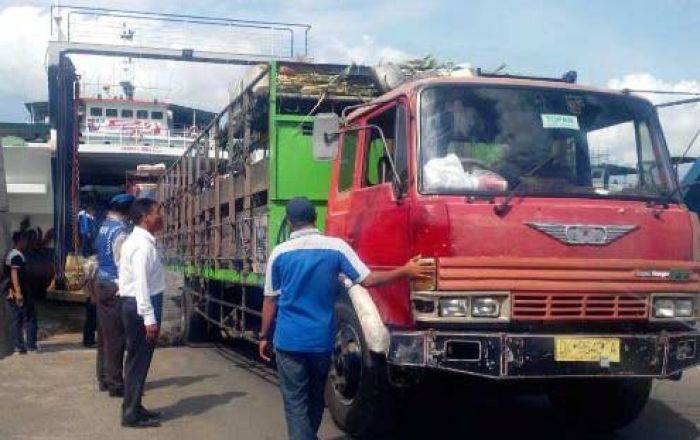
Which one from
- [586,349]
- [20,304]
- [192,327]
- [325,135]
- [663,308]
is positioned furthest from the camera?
[192,327]

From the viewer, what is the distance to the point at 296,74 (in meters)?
7.02

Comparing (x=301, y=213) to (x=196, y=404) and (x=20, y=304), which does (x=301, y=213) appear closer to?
(x=196, y=404)

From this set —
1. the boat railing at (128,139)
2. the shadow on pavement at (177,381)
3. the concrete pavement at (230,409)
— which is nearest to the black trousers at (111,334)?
the concrete pavement at (230,409)

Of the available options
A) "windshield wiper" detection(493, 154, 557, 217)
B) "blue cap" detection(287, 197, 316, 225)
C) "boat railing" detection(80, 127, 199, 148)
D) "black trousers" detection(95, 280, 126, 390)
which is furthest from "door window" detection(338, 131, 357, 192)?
"boat railing" detection(80, 127, 199, 148)

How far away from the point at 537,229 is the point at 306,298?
→ 1.41m

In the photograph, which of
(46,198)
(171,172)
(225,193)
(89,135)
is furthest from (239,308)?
(89,135)

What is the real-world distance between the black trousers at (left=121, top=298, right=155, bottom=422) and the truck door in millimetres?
1736

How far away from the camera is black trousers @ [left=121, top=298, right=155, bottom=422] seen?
6129 mm

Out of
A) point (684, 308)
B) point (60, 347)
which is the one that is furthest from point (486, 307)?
point (60, 347)

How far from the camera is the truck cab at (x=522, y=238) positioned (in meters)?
4.67

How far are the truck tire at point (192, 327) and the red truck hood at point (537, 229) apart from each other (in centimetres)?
663

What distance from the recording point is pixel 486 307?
4.68 m

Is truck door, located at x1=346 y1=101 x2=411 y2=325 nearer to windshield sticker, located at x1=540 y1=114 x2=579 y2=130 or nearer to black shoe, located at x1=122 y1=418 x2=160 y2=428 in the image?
windshield sticker, located at x1=540 y1=114 x2=579 y2=130

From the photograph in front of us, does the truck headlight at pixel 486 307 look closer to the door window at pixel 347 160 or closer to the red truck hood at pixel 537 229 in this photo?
the red truck hood at pixel 537 229
